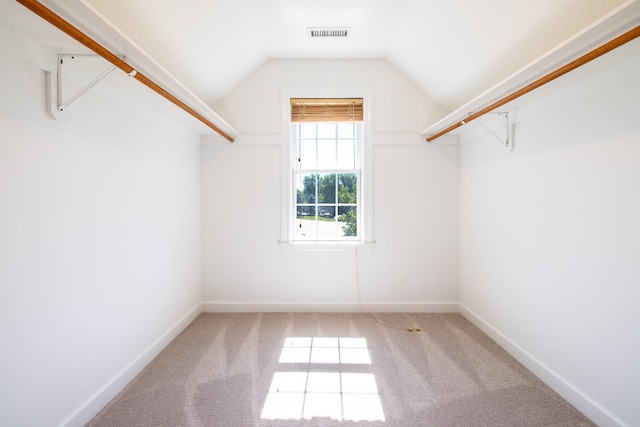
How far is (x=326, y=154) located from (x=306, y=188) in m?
0.47

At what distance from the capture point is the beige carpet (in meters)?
1.86

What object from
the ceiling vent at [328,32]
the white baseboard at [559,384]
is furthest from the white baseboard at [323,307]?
the ceiling vent at [328,32]

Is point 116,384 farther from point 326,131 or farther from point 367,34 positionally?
point 367,34

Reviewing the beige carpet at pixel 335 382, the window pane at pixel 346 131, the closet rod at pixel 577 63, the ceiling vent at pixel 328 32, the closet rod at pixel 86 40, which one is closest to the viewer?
the closet rod at pixel 86 40

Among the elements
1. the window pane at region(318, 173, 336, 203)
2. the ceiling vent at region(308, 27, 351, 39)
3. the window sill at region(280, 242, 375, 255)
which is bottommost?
the window sill at region(280, 242, 375, 255)

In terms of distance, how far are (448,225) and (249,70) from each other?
2.85 metres

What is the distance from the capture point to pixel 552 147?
2.15 m

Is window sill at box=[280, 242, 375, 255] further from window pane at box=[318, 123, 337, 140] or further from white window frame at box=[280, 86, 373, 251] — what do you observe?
window pane at box=[318, 123, 337, 140]

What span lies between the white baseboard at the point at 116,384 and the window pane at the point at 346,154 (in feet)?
7.99

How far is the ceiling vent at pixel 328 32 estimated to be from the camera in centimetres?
294

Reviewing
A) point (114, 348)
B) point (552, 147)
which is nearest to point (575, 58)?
point (552, 147)

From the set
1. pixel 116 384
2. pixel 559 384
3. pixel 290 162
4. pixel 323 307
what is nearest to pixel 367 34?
pixel 290 162

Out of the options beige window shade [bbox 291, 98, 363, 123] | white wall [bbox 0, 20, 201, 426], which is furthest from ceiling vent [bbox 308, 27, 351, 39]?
white wall [bbox 0, 20, 201, 426]

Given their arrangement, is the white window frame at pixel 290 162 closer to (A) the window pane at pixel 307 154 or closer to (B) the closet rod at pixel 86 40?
(A) the window pane at pixel 307 154
